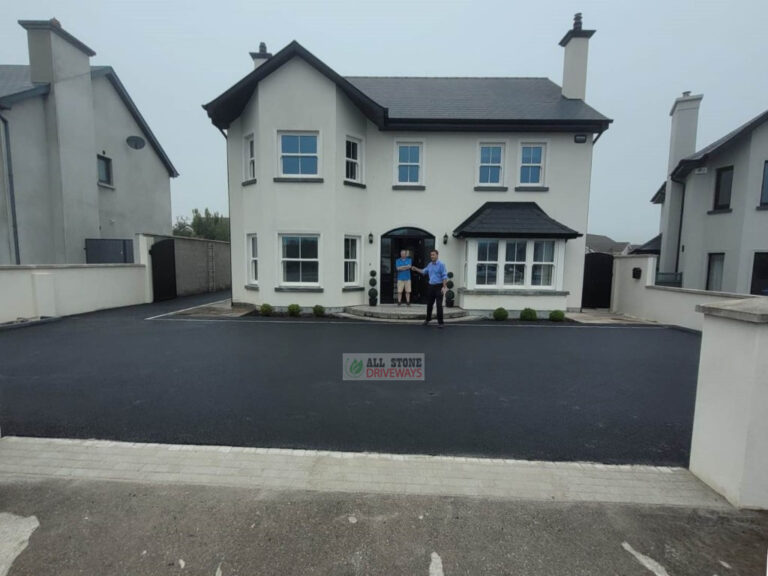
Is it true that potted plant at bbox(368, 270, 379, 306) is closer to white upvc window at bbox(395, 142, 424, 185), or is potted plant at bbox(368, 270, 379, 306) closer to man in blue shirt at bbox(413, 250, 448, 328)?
man in blue shirt at bbox(413, 250, 448, 328)

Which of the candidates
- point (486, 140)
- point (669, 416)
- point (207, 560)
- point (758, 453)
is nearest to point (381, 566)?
point (207, 560)

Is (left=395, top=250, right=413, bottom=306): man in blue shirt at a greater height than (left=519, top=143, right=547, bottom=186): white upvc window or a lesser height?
lesser

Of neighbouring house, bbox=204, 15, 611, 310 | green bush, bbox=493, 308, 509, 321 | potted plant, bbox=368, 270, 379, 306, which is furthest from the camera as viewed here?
potted plant, bbox=368, 270, 379, 306

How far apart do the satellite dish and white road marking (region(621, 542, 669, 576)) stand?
21837mm

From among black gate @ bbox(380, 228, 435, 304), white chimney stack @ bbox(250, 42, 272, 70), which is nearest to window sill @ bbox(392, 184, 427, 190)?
black gate @ bbox(380, 228, 435, 304)

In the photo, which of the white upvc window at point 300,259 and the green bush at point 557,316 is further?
the white upvc window at point 300,259

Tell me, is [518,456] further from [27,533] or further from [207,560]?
[27,533]

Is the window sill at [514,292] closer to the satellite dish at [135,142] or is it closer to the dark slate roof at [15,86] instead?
the dark slate roof at [15,86]

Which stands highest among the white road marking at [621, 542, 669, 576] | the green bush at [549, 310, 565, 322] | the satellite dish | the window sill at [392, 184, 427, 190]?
the satellite dish

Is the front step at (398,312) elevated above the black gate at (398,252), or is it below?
below

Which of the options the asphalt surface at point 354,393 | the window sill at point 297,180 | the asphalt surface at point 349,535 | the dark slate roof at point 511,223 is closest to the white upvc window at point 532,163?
the dark slate roof at point 511,223

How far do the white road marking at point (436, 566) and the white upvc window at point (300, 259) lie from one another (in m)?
9.78

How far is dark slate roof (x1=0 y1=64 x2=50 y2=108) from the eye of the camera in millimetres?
12156

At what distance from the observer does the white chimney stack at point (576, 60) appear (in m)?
12.7
